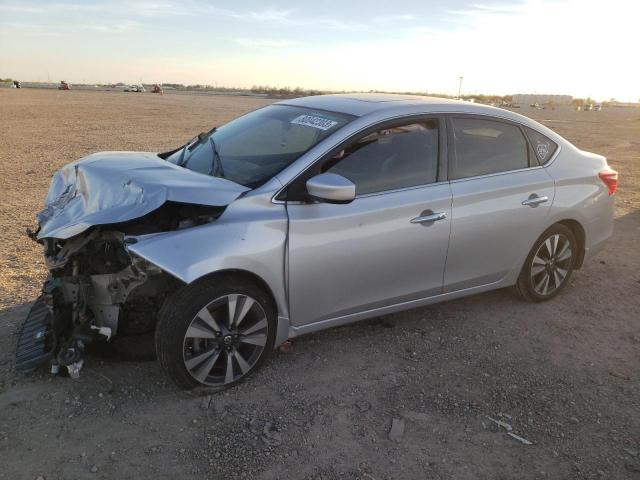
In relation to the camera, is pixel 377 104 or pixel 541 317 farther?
pixel 541 317

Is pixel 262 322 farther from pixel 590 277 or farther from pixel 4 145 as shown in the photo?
pixel 4 145

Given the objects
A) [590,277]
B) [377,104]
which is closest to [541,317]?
[590,277]

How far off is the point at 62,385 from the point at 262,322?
1.32m

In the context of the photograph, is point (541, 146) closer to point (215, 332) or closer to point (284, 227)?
point (284, 227)

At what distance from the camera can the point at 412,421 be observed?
3180mm

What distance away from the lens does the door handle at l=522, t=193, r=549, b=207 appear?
14.1ft

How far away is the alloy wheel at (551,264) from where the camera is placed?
462 centimetres

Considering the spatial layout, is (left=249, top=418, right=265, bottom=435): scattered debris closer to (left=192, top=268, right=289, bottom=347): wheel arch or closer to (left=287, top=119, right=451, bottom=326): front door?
(left=192, top=268, right=289, bottom=347): wheel arch

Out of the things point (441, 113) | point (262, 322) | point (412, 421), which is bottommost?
point (412, 421)

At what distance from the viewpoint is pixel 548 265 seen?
4.72m

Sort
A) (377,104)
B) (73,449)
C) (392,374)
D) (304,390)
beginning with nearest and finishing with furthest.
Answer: (73,449)
(304,390)
(392,374)
(377,104)

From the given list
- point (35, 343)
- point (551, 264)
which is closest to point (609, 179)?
point (551, 264)

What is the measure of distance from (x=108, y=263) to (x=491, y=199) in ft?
9.16

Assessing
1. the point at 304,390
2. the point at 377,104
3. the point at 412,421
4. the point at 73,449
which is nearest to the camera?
the point at 73,449
